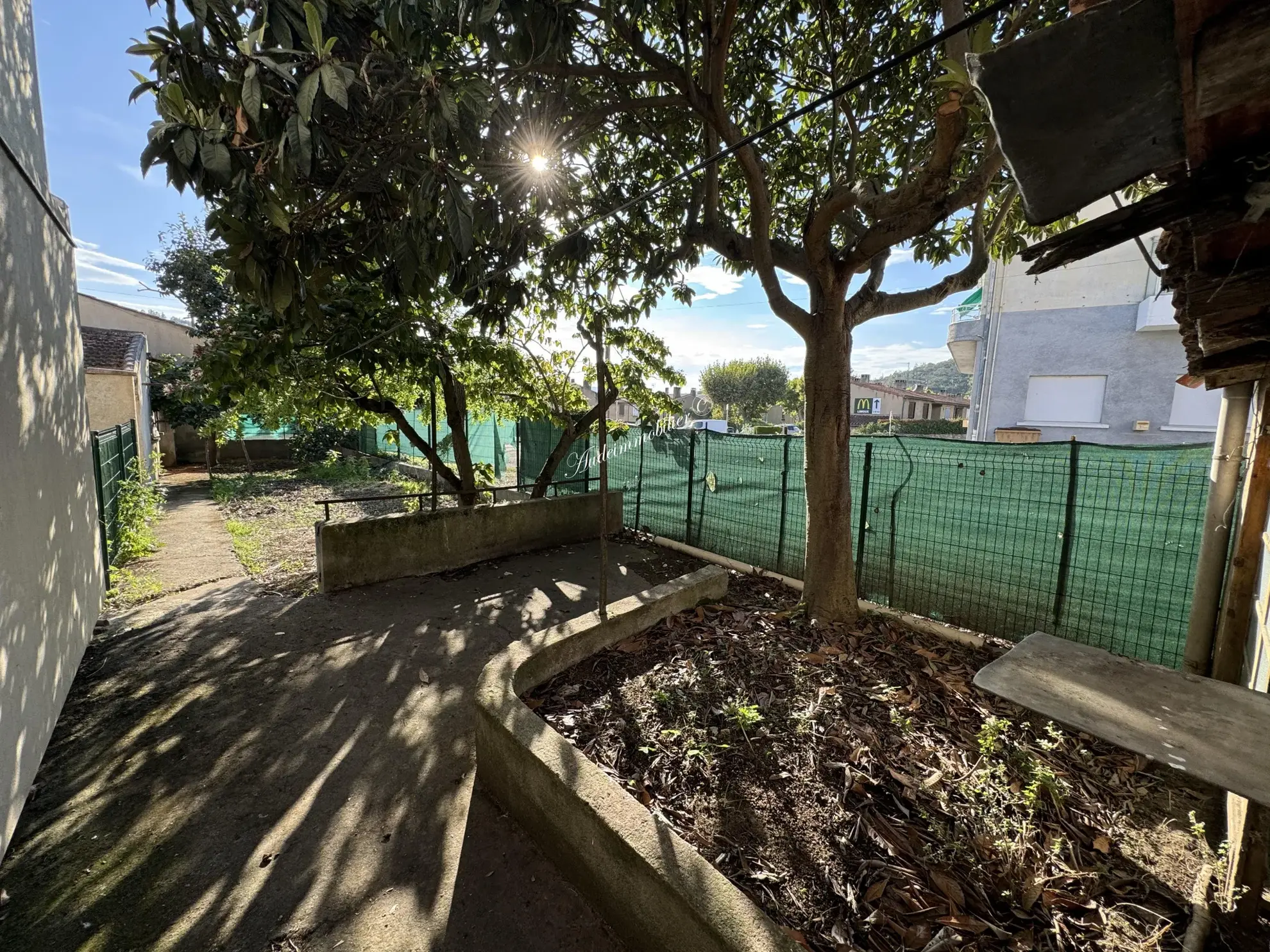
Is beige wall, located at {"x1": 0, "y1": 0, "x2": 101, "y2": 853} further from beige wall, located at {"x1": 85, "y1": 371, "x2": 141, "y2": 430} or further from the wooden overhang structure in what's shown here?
beige wall, located at {"x1": 85, "y1": 371, "x2": 141, "y2": 430}

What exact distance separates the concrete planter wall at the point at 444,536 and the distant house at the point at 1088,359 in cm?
1077

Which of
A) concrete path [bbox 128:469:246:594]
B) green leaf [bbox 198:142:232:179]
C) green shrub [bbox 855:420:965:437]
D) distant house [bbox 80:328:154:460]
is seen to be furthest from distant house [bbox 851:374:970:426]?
green leaf [bbox 198:142:232:179]

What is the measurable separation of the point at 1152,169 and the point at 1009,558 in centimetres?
382

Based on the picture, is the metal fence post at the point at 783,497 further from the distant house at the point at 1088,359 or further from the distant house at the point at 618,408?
the distant house at the point at 1088,359

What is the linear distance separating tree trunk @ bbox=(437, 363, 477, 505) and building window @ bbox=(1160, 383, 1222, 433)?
1520cm

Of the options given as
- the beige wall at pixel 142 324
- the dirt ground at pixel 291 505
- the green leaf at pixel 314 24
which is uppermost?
the beige wall at pixel 142 324

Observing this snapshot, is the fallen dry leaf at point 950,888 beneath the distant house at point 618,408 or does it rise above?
beneath

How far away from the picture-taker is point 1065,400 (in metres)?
12.4

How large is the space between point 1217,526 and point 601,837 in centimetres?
388

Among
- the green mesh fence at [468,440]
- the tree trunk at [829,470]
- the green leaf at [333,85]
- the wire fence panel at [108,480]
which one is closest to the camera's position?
the green leaf at [333,85]

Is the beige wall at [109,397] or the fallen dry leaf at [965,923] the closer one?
the fallen dry leaf at [965,923]

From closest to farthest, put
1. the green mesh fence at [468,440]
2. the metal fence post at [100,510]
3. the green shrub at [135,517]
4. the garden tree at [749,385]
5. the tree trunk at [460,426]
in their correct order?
the metal fence post at [100,510], the green shrub at [135,517], the tree trunk at [460,426], the green mesh fence at [468,440], the garden tree at [749,385]

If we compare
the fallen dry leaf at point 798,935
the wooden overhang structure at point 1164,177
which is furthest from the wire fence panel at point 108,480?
the wooden overhang structure at point 1164,177

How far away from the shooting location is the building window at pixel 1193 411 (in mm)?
10883
